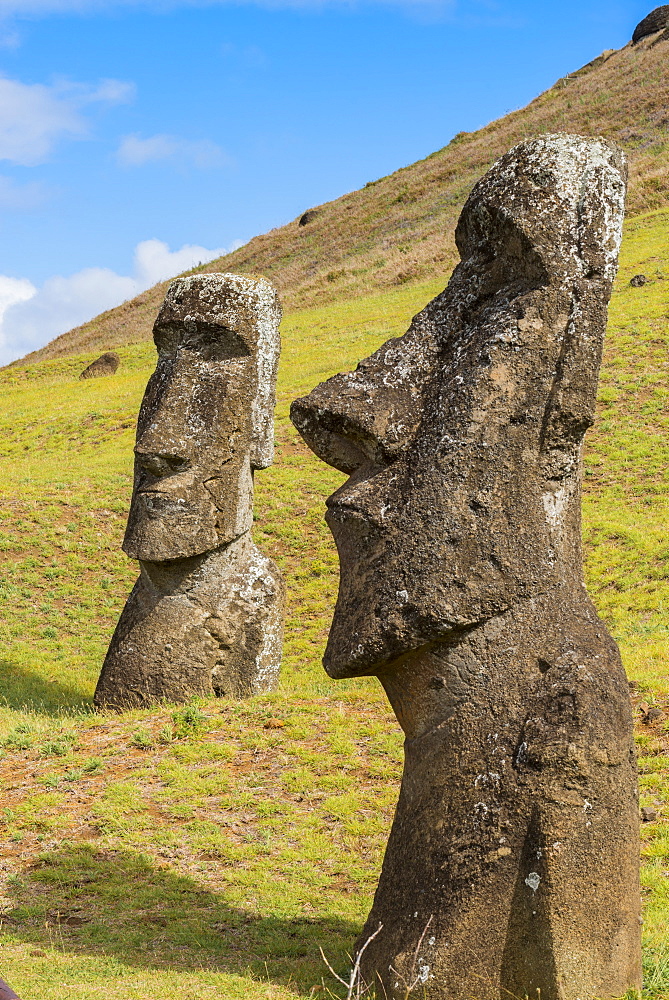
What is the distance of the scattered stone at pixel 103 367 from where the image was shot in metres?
36.1

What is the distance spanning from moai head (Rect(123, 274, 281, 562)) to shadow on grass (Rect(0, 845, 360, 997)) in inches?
145

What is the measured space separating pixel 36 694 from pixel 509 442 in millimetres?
8683

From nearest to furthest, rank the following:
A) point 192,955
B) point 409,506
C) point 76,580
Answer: point 409,506, point 192,955, point 76,580

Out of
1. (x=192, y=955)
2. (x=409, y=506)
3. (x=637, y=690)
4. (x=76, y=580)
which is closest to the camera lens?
(x=409, y=506)

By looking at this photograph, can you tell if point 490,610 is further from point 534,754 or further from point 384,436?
point 384,436

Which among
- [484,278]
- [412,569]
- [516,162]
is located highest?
[516,162]

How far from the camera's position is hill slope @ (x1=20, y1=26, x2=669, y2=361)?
42.2 metres

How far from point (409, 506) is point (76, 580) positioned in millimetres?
12118

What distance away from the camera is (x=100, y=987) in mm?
5090

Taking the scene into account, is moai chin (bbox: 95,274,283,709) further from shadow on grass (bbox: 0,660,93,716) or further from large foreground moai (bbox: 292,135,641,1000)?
large foreground moai (bbox: 292,135,641,1000)

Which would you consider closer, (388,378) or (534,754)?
(534,754)

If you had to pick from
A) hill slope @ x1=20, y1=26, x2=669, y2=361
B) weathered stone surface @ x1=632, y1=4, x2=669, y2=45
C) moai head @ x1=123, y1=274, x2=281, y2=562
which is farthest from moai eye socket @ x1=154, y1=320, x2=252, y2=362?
weathered stone surface @ x1=632, y1=4, x2=669, y2=45

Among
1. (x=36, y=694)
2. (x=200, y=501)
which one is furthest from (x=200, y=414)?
(x=36, y=694)

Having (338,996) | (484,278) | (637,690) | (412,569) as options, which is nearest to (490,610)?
(412,569)
